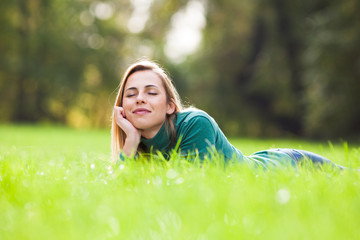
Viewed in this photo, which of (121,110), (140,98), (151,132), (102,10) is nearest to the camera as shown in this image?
(140,98)

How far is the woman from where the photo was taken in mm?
2615

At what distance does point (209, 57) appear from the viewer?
2058cm

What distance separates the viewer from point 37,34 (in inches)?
918

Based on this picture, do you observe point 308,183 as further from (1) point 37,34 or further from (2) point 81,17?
(2) point 81,17

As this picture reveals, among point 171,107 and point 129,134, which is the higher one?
point 171,107

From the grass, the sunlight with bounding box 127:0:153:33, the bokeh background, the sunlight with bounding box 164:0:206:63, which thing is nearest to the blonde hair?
the grass

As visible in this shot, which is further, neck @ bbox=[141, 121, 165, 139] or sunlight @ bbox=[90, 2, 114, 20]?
sunlight @ bbox=[90, 2, 114, 20]

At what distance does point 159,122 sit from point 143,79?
1.36 ft

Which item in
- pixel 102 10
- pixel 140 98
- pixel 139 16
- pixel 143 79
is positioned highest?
pixel 102 10

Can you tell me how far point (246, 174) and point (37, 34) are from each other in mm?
24594

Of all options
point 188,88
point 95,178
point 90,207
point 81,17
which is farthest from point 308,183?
point 81,17

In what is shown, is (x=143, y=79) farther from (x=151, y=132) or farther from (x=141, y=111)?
(x=151, y=132)

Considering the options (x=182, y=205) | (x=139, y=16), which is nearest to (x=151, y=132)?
(x=182, y=205)

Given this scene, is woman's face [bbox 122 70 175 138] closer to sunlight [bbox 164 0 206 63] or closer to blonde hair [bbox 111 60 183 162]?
blonde hair [bbox 111 60 183 162]
